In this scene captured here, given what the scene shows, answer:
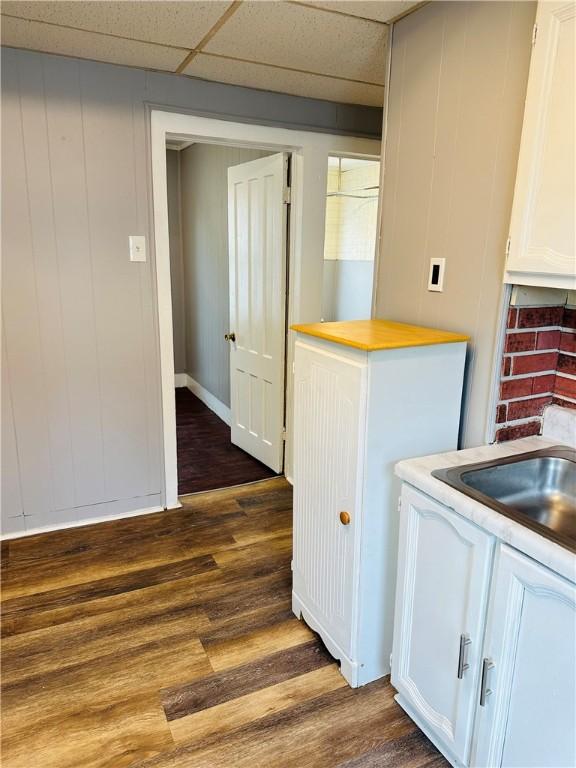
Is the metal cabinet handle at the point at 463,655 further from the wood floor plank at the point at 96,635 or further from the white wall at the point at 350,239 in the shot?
the white wall at the point at 350,239

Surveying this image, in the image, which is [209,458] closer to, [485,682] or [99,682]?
[99,682]

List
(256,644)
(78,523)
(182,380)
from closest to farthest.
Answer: (256,644), (78,523), (182,380)

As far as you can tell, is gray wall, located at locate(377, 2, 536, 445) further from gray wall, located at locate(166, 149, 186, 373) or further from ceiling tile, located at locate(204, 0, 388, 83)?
gray wall, located at locate(166, 149, 186, 373)

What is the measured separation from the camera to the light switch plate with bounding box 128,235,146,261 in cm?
263

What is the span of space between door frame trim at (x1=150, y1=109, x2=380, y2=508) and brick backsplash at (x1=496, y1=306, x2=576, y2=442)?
164 cm

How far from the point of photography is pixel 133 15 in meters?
1.90

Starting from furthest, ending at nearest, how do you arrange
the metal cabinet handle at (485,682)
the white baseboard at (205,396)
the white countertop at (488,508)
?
1. the white baseboard at (205,396)
2. the metal cabinet handle at (485,682)
3. the white countertop at (488,508)

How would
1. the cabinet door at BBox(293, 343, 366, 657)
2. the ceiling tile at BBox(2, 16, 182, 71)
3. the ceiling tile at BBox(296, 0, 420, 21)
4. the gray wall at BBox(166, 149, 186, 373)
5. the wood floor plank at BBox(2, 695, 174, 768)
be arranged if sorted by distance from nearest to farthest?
the wood floor plank at BBox(2, 695, 174, 768)
the cabinet door at BBox(293, 343, 366, 657)
the ceiling tile at BBox(296, 0, 420, 21)
the ceiling tile at BBox(2, 16, 182, 71)
the gray wall at BBox(166, 149, 186, 373)

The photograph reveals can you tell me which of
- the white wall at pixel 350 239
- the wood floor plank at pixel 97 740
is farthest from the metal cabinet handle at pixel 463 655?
the white wall at pixel 350 239

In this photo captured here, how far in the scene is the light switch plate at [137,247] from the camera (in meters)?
2.63

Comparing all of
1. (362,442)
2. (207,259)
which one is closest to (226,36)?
(362,442)

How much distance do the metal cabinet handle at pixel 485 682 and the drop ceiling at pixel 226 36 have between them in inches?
82.4

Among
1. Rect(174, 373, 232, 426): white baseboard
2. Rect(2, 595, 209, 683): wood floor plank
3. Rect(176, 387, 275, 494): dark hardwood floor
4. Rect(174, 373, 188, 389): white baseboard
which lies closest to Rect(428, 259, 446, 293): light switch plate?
Rect(2, 595, 209, 683): wood floor plank

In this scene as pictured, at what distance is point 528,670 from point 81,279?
2431 millimetres
